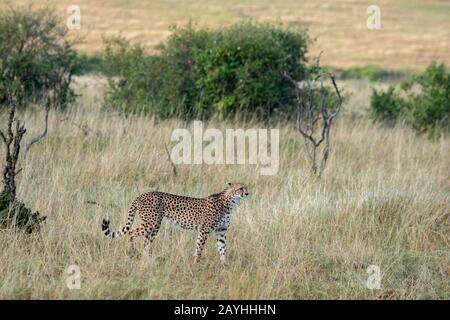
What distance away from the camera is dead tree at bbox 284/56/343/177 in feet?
32.7

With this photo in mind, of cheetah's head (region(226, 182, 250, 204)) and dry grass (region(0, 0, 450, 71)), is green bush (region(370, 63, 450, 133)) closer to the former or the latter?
cheetah's head (region(226, 182, 250, 204))

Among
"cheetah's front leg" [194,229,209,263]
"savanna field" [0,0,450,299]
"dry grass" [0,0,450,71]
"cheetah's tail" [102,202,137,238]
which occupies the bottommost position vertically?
"dry grass" [0,0,450,71]

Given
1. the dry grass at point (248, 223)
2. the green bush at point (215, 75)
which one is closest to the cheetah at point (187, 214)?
the dry grass at point (248, 223)

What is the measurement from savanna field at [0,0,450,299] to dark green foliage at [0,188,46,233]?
11 cm

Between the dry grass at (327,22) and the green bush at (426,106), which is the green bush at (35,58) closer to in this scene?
the green bush at (426,106)

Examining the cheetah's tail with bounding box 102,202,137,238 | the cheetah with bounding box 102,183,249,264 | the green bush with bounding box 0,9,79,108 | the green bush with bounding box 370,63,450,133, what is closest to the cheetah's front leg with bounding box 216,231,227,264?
the cheetah with bounding box 102,183,249,264

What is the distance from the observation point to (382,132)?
508 inches

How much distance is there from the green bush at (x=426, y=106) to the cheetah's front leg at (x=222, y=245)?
7.60m

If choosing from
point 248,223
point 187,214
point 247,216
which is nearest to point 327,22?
point 247,216

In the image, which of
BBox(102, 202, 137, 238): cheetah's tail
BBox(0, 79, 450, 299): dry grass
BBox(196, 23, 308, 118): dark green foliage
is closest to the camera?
BBox(0, 79, 450, 299): dry grass

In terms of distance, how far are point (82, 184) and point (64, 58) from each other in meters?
6.00

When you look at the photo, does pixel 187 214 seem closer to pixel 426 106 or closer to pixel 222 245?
pixel 222 245
